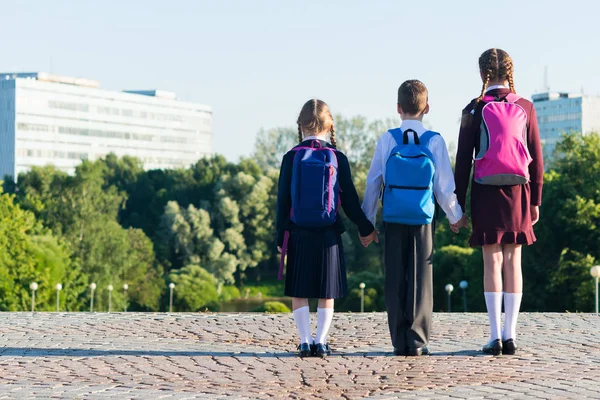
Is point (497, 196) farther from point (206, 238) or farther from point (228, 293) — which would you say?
point (228, 293)

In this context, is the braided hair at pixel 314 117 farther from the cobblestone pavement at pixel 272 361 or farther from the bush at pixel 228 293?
the bush at pixel 228 293

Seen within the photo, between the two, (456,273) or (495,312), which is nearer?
(495,312)

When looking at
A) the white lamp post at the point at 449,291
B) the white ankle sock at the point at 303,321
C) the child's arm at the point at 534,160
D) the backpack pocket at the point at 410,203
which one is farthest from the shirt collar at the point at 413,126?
the white lamp post at the point at 449,291

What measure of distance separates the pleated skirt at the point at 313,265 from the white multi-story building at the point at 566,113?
7055 inches

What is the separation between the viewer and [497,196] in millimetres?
9906

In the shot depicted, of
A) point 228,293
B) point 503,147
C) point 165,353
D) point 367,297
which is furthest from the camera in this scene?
point 228,293

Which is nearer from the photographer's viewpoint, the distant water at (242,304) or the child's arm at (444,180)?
the child's arm at (444,180)

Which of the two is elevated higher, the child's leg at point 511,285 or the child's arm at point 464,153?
the child's arm at point 464,153

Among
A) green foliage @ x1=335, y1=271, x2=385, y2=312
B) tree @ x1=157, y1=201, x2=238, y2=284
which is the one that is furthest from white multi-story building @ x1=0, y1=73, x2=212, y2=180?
green foliage @ x1=335, y1=271, x2=385, y2=312

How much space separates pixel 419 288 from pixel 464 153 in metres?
1.16

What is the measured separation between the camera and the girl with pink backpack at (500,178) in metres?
9.82

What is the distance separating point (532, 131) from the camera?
1000cm

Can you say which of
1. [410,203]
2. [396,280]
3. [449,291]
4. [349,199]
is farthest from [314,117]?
[449,291]

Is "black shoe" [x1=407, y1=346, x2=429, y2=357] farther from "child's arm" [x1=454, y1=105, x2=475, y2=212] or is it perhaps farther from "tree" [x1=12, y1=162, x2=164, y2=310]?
"tree" [x1=12, y1=162, x2=164, y2=310]
